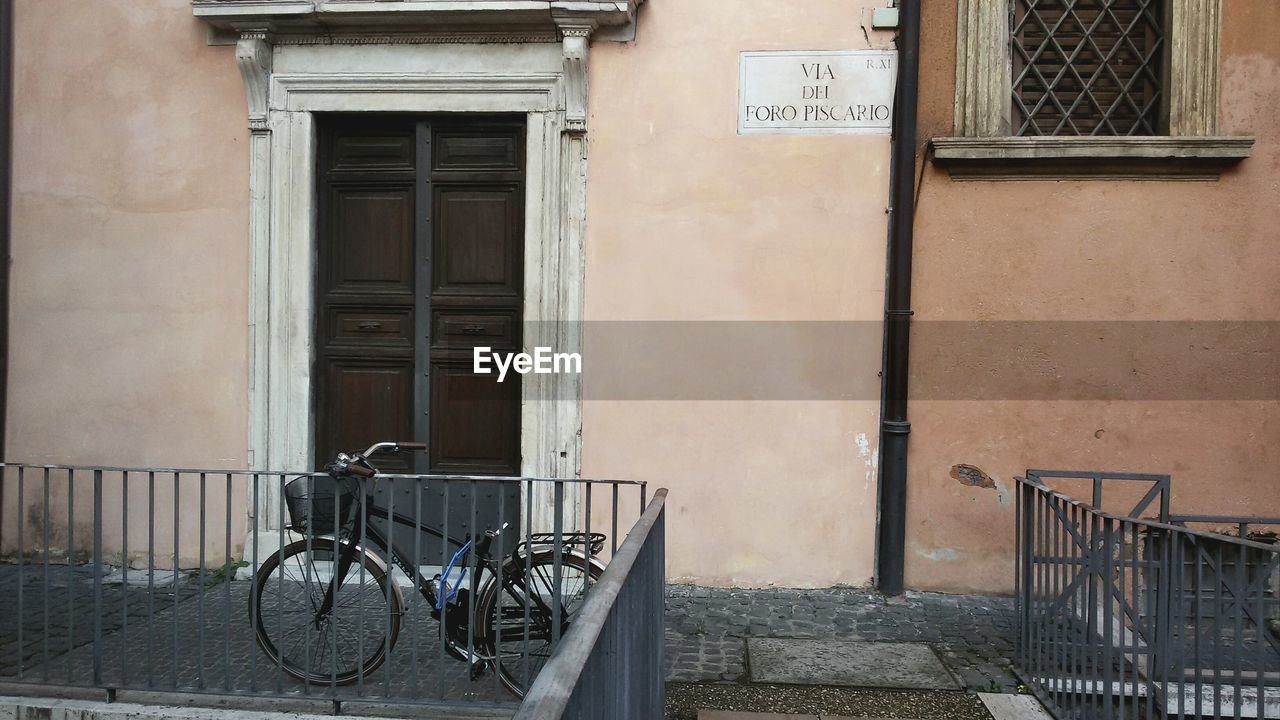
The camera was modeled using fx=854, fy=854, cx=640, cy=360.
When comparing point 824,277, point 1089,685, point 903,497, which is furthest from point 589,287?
point 1089,685

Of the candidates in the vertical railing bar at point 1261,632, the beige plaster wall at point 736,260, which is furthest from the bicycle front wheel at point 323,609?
the vertical railing bar at point 1261,632

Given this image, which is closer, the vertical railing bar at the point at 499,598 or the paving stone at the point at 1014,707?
the vertical railing bar at the point at 499,598

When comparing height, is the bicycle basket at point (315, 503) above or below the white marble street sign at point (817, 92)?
below

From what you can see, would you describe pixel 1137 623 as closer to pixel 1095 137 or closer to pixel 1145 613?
pixel 1145 613

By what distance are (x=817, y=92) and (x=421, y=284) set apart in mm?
2890

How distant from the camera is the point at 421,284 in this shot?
577 centimetres

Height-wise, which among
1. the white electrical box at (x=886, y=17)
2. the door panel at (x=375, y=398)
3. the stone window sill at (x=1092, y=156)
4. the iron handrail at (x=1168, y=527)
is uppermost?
the white electrical box at (x=886, y=17)

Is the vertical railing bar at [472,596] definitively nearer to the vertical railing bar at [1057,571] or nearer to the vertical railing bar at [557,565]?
the vertical railing bar at [557,565]

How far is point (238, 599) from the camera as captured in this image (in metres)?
4.66

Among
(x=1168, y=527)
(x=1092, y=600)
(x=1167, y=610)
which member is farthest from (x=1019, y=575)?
(x=1168, y=527)

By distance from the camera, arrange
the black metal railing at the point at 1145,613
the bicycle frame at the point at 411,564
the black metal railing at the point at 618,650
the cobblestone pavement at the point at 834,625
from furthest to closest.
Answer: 1. the cobblestone pavement at the point at 834,625
2. the bicycle frame at the point at 411,564
3. the black metal railing at the point at 1145,613
4. the black metal railing at the point at 618,650

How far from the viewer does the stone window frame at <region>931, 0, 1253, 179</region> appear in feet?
17.0

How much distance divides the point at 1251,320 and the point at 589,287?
13.6 feet

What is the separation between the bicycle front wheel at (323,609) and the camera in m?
3.64
